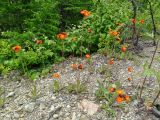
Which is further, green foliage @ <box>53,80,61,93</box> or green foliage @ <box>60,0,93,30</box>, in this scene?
green foliage @ <box>60,0,93,30</box>

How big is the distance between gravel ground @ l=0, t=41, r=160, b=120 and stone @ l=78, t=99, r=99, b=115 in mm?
47

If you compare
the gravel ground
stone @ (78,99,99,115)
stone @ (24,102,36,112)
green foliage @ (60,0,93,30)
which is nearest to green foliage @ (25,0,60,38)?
green foliage @ (60,0,93,30)

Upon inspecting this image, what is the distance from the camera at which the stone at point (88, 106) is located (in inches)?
204

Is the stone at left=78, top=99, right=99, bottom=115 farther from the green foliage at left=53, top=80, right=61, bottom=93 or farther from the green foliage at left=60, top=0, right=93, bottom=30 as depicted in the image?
the green foliage at left=60, top=0, right=93, bottom=30

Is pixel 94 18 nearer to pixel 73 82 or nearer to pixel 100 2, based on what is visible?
pixel 100 2

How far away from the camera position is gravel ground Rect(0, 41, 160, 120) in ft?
16.9

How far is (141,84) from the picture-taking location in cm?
579

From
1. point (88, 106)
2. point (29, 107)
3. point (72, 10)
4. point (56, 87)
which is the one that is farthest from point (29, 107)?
point (72, 10)

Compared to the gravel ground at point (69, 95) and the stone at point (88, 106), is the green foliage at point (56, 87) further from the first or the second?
the stone at point (88, 106)

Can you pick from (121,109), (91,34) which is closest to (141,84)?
(121,109)

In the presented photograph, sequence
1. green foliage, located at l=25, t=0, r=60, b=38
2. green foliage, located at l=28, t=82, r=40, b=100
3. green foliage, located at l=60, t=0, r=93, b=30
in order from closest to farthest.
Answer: green foliage, located at l=28, t=82, r=40, b=100
green foliage, located at l=25, t=0, r=60, b=38
green foliage, located at l=60, t=0, r=93, b=30

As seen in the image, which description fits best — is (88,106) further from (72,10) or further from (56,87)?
(72,10)

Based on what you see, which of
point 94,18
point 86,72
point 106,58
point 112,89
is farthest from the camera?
point 94,18

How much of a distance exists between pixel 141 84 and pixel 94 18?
201cm
